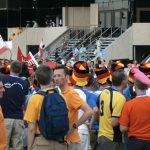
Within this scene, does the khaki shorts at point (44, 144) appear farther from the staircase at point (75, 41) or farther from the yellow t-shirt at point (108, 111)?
the staircase at point (75, 41)

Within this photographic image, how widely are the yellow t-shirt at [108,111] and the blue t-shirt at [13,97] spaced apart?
2.00 m

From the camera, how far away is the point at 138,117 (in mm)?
8148

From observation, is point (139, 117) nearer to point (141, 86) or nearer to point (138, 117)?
point (138, 117)

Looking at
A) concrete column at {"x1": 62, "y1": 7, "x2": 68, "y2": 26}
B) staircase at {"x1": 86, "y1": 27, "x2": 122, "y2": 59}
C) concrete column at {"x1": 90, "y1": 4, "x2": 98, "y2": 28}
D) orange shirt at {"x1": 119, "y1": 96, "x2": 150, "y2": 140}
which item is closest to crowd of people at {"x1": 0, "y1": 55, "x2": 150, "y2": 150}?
orange shirt at {"x1": 119, "y1": 96, "x2": 150, "y2": 140}

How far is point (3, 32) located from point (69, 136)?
40709 millimetres

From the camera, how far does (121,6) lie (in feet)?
147

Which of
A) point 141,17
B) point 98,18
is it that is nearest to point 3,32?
point 98,18

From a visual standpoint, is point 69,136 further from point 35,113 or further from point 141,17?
point 141,17

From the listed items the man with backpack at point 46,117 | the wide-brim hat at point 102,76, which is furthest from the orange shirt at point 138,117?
the wide-brim hat at point 102,76

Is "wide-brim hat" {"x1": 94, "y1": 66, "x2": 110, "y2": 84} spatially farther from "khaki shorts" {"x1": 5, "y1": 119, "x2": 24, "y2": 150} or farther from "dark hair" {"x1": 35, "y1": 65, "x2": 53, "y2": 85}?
"dark hair" {"x1": 35, "y1": 65, "x2": 53, "y2": 85}

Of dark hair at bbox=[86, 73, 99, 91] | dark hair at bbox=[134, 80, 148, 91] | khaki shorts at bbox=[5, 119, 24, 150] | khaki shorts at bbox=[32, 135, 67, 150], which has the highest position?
dark hair at bbox=[134, 80, 148, 91]

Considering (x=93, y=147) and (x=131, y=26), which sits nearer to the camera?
(x=93, y=147)

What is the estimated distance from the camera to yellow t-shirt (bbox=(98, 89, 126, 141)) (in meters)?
8.74

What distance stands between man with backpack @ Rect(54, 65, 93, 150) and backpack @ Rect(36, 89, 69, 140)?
487 mm
